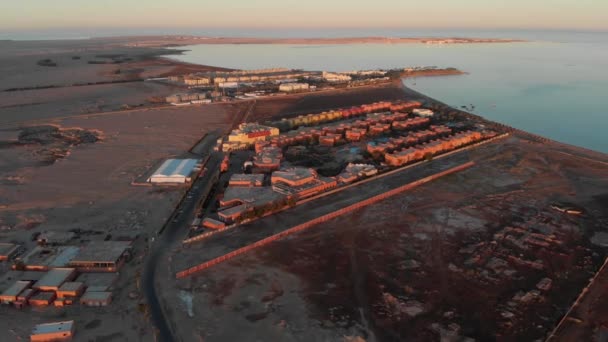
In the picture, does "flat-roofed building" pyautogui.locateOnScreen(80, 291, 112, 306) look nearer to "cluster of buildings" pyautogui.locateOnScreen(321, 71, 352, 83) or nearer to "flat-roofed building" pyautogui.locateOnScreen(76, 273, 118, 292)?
"flat-roofed building" pyautogui.locateOnScreen(76, 273, 118, 292)

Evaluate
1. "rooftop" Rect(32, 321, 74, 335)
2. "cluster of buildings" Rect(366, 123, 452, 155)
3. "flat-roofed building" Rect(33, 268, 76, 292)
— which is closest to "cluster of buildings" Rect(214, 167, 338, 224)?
"flat-roofed building" Rect(33, 268, 76, 292)

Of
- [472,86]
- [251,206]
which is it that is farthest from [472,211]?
[472,86]

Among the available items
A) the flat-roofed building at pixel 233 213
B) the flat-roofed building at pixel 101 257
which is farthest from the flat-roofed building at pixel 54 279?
the flat-roofed building at pixel 233 213

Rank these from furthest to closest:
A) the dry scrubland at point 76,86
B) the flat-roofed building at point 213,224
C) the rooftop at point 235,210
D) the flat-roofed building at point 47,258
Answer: the dry scrubland at point 76,86, the rooftop at point 235,210, the flat-roofed building at point 213,224, the flat-roofed building at point 47,258

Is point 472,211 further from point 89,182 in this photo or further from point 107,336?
point 89,182

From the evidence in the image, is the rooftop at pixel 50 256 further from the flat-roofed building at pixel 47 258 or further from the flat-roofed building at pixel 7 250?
the flat-roofed building at pixel 7 250
